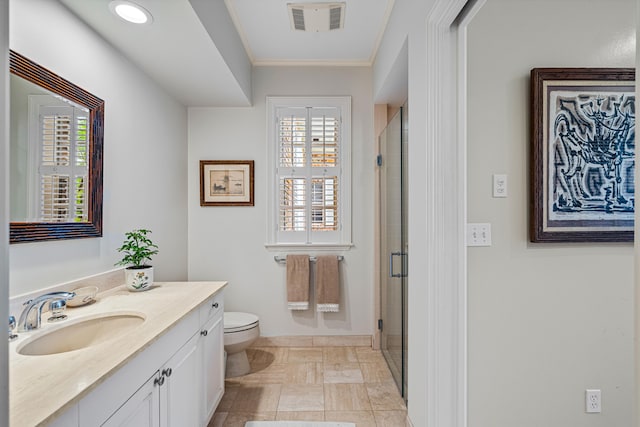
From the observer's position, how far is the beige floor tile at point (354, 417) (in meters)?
2.04

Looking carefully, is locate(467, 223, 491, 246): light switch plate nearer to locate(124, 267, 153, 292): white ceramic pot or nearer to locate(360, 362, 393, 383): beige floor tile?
locate(360, 362, 393, 383): beige floor tile

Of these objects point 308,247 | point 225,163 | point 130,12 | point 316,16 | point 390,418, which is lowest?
point 390,418

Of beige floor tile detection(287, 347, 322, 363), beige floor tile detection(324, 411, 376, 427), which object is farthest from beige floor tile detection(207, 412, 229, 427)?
beige floor tile detection(287, 347, 322, 363)

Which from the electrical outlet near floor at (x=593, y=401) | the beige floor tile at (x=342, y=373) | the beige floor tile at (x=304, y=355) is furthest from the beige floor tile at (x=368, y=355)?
the electrical outlet near floor at (x=593, y=401)

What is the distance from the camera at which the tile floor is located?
2100 mm

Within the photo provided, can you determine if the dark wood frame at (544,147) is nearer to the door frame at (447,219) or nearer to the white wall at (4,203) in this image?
the door frame at (447,219)

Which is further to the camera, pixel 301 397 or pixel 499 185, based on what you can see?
pixel 301 397

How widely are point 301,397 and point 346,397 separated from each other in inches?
11.8

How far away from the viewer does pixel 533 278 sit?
1.63 metres

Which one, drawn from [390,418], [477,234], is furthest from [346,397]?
[477,234]

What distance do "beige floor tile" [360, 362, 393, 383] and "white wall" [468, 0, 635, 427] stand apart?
1008 mm

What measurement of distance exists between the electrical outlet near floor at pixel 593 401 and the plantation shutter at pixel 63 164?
2.59 m

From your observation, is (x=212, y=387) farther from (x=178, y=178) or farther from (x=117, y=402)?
(x=178, y=178)

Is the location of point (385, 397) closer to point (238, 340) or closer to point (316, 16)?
point (238, 340)
